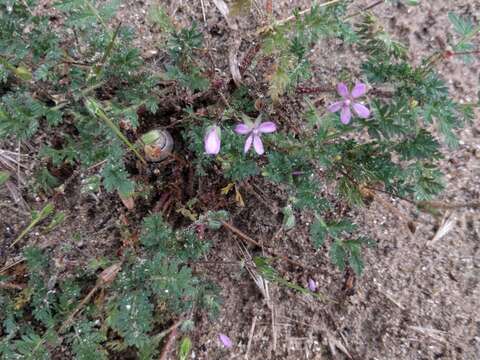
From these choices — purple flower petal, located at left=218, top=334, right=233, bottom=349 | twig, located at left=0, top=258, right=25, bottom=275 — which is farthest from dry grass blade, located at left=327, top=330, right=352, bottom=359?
twig, located at left=0, top=258, right=25, bottom=275

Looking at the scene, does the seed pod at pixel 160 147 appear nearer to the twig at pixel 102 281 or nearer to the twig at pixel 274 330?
the twig at pixel 102 281

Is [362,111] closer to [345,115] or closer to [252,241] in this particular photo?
[345,115]

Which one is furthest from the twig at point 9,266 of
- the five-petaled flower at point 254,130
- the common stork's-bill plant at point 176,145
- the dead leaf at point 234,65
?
the dead leaf at point 234,65

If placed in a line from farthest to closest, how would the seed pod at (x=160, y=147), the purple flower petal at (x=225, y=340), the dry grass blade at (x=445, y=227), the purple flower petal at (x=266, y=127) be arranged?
the dry grass blade at (x=445, y=227) → the purple flower petal at (x=225, y=340) → the seed pod at (x=160, y=147) → the purple flower petal at (x=266, y=127)

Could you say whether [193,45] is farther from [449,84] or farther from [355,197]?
[449,84]

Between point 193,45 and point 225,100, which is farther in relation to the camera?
point 225,100

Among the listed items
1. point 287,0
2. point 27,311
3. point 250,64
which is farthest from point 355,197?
point 27,311

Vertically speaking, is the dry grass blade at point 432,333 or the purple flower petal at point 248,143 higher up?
the purple flower petal at point 248,143
